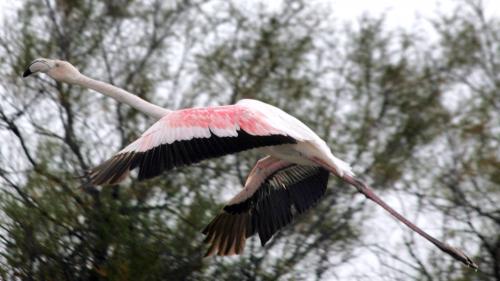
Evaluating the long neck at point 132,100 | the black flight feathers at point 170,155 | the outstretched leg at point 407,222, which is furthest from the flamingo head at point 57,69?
the outstretched leg at point 407,222

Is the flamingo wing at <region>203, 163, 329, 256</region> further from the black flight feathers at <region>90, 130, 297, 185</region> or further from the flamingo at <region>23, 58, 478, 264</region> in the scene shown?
the black flight feathers at <region>90, 130, 297, 185</region>

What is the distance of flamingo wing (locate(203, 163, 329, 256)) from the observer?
1193 centimetres

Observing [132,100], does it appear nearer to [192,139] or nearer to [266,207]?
[192,139]

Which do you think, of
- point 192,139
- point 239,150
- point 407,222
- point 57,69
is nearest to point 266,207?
point 407,222

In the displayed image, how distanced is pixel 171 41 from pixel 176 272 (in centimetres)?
407

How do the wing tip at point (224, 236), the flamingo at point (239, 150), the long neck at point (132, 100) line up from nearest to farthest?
the flamingo at point (239, 150) → the long neck at point (132, 100) → the wing tip at point (224, 236)

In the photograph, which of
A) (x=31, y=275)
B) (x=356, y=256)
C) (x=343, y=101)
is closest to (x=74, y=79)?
(x=31, y=275)

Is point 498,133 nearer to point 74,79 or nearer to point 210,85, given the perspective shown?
point 210,85

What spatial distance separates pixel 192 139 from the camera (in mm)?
10516

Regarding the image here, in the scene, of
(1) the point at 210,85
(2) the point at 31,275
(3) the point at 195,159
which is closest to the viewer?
(3) the point at 195,159

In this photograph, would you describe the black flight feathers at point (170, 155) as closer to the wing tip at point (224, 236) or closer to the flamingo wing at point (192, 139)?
the flamingo wing at point (192, 139)

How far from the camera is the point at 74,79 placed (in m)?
11.9

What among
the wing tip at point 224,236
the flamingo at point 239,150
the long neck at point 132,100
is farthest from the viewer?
the wing tip at point 224,236

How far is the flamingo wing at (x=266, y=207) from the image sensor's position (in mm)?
11930
